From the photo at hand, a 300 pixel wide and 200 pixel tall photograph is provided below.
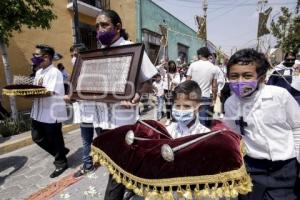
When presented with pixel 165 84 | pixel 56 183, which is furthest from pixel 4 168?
pixel 165 84

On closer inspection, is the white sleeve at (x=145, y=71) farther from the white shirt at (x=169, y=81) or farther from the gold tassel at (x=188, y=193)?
the white shirt at (x=169, y=81)

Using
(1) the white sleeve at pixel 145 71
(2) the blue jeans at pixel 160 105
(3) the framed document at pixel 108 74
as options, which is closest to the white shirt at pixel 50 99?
(3) the framed document at pixel 108 74

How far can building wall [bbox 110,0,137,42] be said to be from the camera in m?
17.2

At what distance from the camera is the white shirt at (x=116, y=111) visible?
2.90m

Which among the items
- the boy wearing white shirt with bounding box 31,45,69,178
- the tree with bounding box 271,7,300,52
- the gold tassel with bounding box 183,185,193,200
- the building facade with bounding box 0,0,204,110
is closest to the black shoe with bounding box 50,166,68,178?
the boy wearing white shirt with bounding box 31,45,69,178

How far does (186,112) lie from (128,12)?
16073mm

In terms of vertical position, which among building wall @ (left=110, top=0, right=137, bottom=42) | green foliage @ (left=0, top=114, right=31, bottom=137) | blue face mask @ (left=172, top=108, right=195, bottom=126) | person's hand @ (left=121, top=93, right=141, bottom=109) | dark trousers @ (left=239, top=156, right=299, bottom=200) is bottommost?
green foliage @ (left=0, top=114, right=31, bottom=137)

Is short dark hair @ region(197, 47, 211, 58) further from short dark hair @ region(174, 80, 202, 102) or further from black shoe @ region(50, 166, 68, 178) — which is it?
short dark hair @ region(174, 80, 202, 102)

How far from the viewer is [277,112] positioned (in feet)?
7.25

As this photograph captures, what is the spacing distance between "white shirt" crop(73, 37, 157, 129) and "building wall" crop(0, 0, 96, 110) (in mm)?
7018

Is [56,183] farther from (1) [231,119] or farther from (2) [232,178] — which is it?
(2) [232,178]

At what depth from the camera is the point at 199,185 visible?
1768 mm

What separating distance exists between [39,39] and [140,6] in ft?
28.0

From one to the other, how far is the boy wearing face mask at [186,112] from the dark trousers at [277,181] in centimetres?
56
